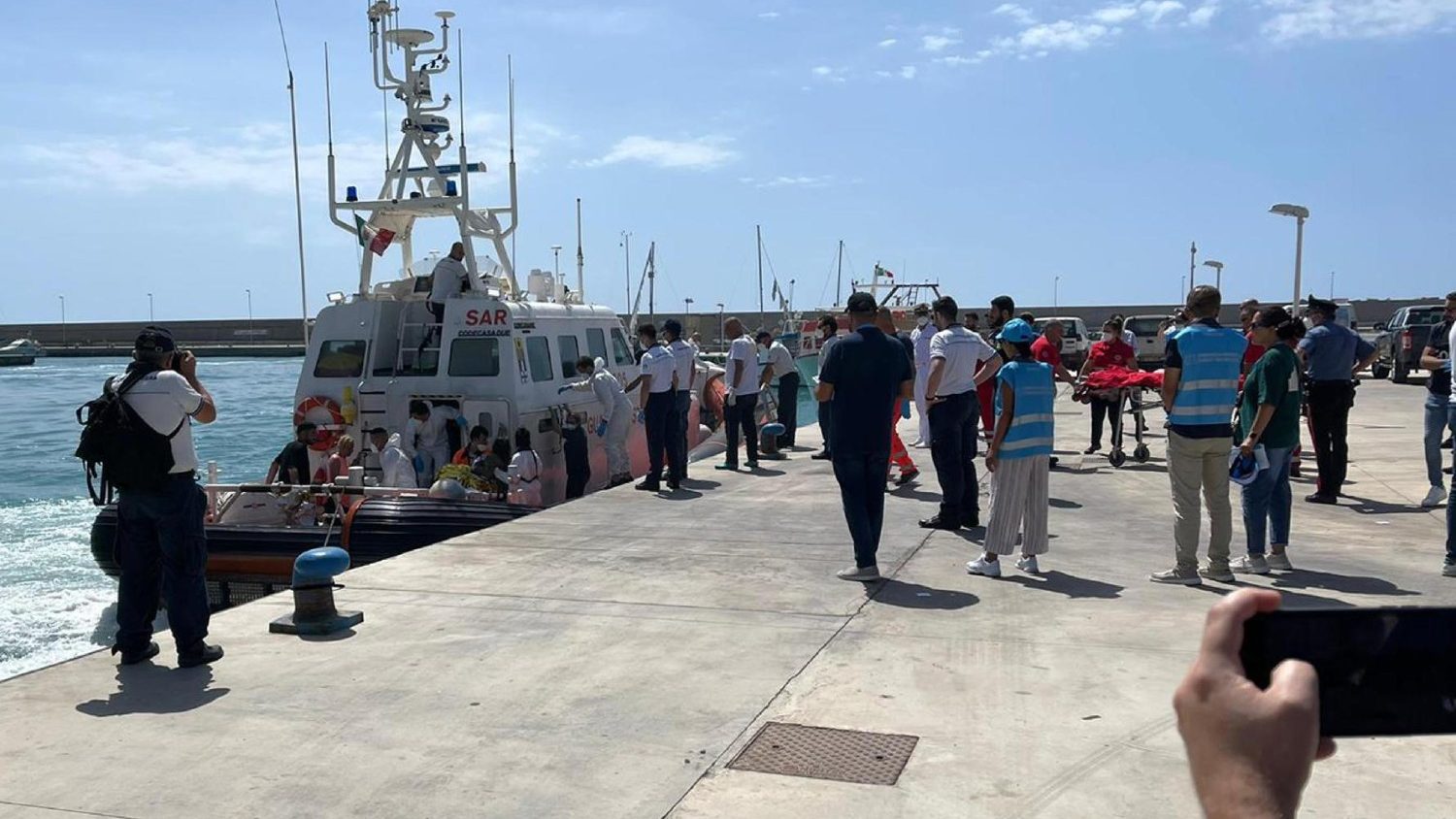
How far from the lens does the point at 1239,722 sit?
3.71 ft

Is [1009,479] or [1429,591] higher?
[1009,479]

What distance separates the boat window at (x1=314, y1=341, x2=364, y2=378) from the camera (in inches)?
500

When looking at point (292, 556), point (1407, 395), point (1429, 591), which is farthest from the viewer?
point (1407, 395)

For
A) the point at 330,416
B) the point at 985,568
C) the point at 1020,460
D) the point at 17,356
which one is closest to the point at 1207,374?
the point at 1020,460

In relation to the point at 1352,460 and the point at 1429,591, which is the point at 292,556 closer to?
the point at 1429,591

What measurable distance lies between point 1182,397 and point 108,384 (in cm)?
560

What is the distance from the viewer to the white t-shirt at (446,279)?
42.1 feet

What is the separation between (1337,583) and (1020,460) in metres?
1.91

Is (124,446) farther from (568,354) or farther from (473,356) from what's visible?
(568,354)

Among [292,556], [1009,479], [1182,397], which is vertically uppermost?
[1182,397]

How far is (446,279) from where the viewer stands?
12.9 metres

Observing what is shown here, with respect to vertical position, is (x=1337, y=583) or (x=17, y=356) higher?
(x=1337, y=583)

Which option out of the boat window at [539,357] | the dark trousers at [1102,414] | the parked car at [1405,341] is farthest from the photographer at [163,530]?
the parked car at [1405,341]

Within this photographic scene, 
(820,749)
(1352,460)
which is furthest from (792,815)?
(1352,460)
